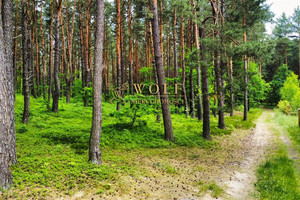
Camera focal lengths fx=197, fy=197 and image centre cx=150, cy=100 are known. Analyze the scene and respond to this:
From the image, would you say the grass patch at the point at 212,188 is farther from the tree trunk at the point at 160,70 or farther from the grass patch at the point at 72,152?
the tree trunk at the point at 160,70

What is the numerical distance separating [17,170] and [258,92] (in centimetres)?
3083

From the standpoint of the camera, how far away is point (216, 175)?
5938 mm

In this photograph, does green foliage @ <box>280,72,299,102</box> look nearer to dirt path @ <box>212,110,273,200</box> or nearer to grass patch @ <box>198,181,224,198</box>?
dirt path @ <box>212,110,273,200</box>

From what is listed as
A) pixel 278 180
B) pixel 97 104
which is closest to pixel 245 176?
pixel 278 180

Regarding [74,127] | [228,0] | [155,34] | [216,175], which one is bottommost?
[216,175]

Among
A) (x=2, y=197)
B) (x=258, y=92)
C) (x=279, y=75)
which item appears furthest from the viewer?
(x=279, y=75)

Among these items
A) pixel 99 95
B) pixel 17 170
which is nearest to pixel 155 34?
pixel 99 95

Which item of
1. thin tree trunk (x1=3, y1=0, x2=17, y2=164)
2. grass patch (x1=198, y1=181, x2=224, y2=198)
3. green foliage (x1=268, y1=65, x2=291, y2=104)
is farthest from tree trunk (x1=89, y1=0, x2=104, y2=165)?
green foliage (x1=268, y1=65, x2=291, y2=104)

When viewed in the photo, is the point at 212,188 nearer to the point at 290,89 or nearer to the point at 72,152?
the point at 72,152

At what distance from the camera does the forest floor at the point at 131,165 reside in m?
4.39

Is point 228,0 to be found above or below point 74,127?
above

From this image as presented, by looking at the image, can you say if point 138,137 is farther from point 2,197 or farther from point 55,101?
point 55,101

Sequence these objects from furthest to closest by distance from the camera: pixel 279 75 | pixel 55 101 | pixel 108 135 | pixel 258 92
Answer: pixel 279 75 → pixel 258 92 → pixel 55 101 → pixel 108 135

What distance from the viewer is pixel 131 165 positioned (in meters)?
5.94
